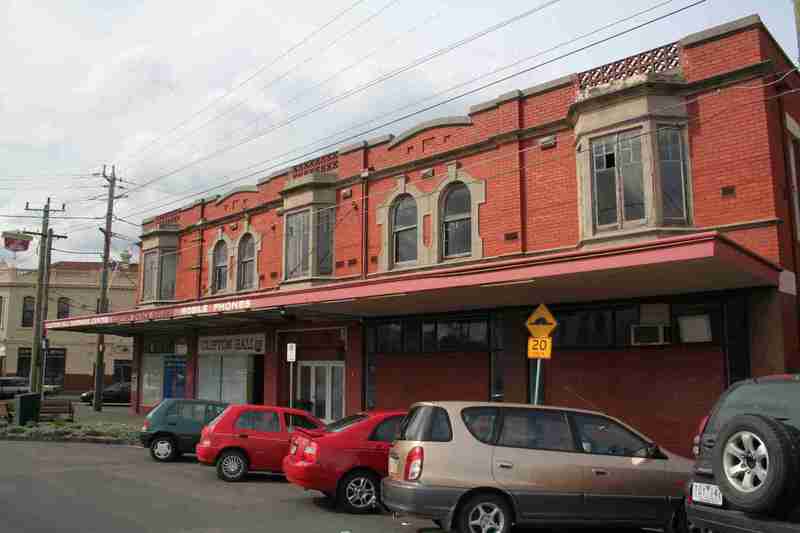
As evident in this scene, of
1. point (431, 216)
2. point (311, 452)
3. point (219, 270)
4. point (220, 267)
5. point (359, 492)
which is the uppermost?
point (431, 216)

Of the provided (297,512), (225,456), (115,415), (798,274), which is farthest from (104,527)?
(115,415)

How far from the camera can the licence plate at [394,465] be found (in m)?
8.26

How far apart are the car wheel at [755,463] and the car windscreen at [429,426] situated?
3.25m

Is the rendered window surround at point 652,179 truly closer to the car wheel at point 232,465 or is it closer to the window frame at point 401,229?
the window frame at point 401,229

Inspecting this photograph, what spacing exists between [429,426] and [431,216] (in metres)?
10.9

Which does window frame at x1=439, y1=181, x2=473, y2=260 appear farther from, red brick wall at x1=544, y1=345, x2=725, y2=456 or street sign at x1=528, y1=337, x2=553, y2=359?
street sign at x1=528, y1=337, x2=553, y2=359

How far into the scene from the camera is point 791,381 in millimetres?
5535

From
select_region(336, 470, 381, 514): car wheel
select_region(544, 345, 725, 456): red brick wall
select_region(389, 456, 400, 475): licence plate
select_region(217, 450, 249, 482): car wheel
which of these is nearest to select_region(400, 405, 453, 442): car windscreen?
select_region(389, 456, 400, 475): licence plate

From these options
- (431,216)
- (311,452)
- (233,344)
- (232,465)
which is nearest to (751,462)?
(311,452)

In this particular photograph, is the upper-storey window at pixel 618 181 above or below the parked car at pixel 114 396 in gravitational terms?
above

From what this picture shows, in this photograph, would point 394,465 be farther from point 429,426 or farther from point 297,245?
point 297,245

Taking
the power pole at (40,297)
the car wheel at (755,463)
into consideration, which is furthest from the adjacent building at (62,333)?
the car wheel at (755,463)

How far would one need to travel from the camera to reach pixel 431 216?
1861 cm

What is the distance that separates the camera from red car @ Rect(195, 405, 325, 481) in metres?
12.7
